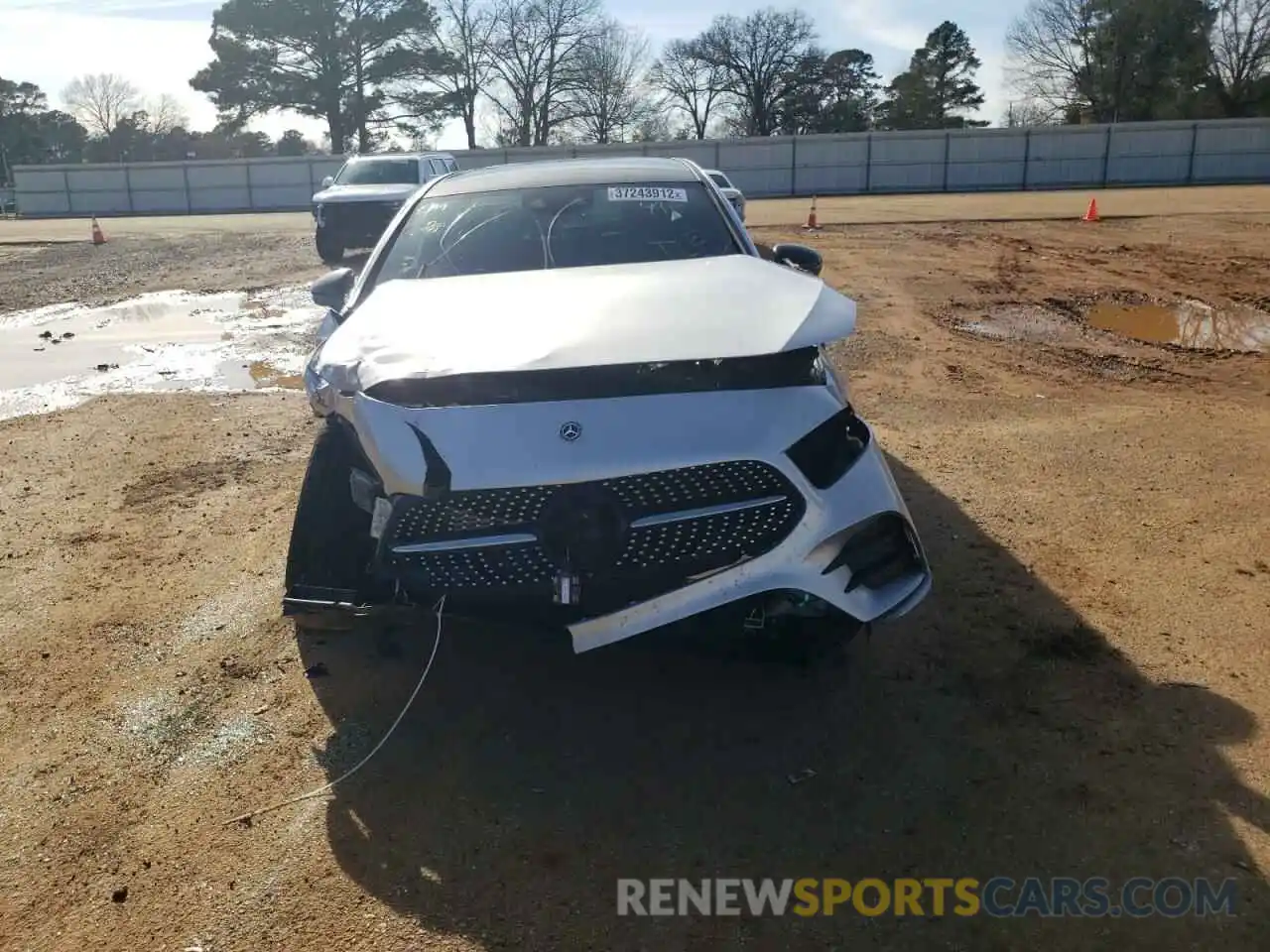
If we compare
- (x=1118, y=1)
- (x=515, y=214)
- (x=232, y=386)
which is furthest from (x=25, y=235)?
(x=1118, y=1)

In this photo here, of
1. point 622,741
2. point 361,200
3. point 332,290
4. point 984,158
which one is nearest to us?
point 622,741

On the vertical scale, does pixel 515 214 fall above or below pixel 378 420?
above

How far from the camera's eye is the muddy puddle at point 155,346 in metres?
8.19

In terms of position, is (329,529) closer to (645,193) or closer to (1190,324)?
(645,193)

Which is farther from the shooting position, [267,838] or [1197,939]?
[267,838]

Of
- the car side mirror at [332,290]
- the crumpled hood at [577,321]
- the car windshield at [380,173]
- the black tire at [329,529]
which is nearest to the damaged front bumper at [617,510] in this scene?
the crumpled hood at [577,321]

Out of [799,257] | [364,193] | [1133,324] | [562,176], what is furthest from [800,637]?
[364,193]

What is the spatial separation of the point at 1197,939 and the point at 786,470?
1.49 metres

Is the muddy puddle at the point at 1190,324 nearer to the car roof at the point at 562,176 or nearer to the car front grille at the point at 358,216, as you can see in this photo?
the car roof at the point at 562,176

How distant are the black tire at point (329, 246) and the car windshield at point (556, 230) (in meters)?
11.9

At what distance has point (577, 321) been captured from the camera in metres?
3.33

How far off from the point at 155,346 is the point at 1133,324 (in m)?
9.63

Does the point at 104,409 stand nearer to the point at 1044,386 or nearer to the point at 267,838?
the point at 267,838

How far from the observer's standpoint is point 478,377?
294 centimetres
